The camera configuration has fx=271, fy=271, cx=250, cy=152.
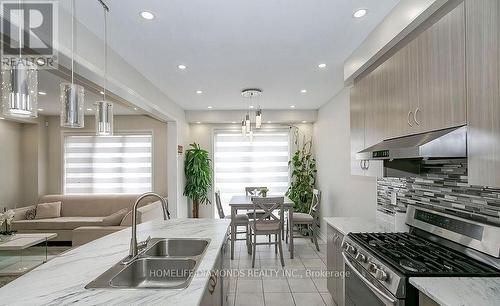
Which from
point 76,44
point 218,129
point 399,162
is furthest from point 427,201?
point 218,129

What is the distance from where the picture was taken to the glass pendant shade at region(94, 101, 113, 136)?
197 centimetres

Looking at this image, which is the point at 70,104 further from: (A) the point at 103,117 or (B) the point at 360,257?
(B) the point at 360,257

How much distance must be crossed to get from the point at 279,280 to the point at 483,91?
2995 mm

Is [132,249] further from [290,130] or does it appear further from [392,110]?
[290,130]

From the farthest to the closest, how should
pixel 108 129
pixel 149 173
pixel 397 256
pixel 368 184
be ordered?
pixel 149 173, pixel 368 184, pixel 108 129, pixel 397 256

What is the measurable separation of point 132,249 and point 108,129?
91 centimetres

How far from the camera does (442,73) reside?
1555mm

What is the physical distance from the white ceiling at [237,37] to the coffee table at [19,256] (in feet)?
9.27

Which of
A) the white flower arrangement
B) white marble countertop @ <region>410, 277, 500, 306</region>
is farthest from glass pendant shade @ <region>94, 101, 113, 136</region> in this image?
the white flower arrangement

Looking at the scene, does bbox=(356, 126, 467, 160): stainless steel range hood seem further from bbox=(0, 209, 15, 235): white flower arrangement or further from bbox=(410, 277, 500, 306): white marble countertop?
bbox=(0, 209, 15, 235): white flower arrangement

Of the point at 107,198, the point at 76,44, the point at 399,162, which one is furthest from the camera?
the point at 107,198

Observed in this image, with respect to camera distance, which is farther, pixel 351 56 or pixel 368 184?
pixel 368 184

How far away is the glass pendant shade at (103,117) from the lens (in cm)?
197

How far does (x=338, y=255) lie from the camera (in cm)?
249
